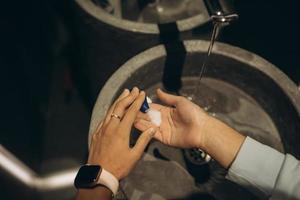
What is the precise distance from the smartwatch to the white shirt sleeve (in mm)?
522

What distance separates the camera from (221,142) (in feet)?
5.05

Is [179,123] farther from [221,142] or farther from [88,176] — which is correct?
[88,176]

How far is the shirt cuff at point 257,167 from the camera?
142 centimetres

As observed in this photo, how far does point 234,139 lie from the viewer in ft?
5.03

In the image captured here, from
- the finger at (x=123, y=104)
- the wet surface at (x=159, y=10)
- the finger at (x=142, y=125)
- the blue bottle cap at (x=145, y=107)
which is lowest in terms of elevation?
the finger at (x=142, y=125)

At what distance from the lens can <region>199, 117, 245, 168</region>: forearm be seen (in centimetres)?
151

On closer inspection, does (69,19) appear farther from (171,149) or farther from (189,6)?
(171,149)

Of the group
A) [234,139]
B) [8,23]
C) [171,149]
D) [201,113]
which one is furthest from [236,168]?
[8,23]

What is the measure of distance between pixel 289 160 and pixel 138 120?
28.2 inches

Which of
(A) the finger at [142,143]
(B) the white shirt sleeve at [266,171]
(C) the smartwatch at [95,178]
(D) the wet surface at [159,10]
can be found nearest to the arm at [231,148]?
(B) the white shirt sleeve at [266,171]

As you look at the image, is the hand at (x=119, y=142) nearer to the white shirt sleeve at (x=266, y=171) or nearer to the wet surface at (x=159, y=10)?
the white shirt sleeve at (x=266, y=171)

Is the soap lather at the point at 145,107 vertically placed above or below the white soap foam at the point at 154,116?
above

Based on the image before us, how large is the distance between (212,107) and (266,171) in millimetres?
597

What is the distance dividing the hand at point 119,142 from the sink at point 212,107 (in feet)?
0.42
